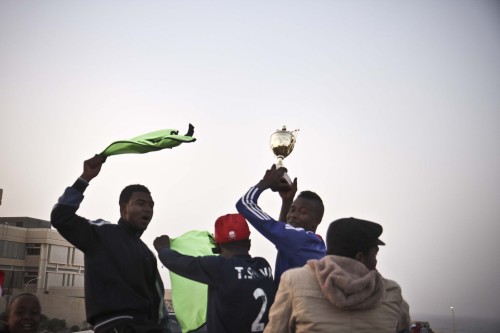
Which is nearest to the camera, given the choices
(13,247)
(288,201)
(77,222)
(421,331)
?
(77,222)

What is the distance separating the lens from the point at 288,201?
230 inches

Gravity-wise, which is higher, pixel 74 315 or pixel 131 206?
pixel 131 206

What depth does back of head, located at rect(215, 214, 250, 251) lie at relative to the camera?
496 cm

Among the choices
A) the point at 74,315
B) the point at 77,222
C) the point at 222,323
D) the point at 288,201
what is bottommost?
the point at 74,315

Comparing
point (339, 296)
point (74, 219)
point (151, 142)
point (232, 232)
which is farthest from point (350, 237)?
point (151, 142)

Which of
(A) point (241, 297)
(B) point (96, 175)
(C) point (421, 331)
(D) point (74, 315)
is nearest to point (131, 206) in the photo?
(B) point (96, 175)

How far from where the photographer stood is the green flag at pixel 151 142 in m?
5.09

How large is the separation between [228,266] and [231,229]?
37cm

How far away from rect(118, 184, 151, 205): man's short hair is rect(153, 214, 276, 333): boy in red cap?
2.06 feet

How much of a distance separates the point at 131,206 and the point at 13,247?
77.3 m

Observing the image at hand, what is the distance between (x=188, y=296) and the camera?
582 centimetres

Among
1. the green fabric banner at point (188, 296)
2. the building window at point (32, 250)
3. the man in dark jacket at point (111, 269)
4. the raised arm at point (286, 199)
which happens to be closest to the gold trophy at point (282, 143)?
the raised arm at point (286, 199)

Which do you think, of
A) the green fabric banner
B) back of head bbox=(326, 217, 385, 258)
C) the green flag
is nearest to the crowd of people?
back of head bbox=(326, 217, 385, 258)

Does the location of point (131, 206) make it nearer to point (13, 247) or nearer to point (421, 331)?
point (421, 331)
